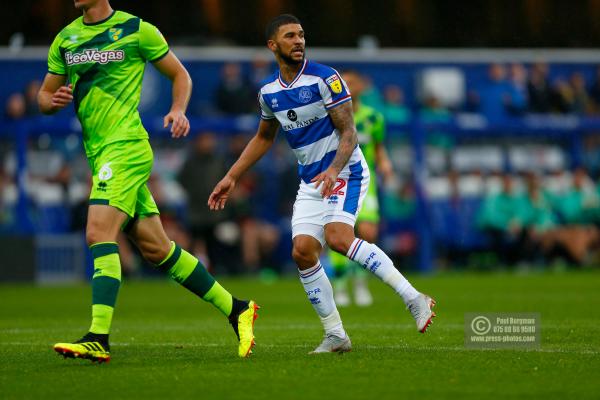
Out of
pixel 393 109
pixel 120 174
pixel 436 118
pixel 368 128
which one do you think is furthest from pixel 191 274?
pixel 436 118

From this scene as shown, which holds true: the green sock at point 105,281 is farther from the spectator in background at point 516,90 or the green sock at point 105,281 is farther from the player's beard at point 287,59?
the spectator in background at point 516,90

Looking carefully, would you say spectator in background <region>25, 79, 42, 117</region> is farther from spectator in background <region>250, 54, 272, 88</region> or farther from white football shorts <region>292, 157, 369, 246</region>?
white football shorts <region>292, 157, 369, 246</region>

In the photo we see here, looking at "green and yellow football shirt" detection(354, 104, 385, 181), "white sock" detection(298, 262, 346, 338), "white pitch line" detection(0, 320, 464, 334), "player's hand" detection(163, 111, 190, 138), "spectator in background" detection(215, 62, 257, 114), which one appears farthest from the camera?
"spectator in background" detection(215, 62, 257, 114)

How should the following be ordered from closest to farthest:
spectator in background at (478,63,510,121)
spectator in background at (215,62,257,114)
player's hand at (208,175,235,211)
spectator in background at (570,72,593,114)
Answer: player's hand at (208,175,235,211)
spectator in background at (215,62,257,114)
spectator in background at (478,63,510,121)
spectator in background at (570,72,593,114)

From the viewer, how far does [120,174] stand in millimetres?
7859

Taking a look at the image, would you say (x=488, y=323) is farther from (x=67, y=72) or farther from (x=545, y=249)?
(x=545, y=249)

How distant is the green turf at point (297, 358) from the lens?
630 centimetres

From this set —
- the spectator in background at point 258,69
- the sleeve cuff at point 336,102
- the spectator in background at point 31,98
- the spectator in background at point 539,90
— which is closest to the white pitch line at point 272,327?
the sleeve cuff at point 336,102

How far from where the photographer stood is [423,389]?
6262 mm

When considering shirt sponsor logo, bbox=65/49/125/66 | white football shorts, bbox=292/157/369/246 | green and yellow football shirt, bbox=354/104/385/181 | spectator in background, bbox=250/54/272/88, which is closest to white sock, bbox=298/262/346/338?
white football shorts, bbox=292/157/369/246

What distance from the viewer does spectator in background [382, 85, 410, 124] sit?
71.6 feet

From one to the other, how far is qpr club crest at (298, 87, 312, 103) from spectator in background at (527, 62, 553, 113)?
15.3m

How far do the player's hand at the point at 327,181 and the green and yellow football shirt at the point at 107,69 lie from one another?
1.21 metres

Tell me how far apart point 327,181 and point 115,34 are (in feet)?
5.65
